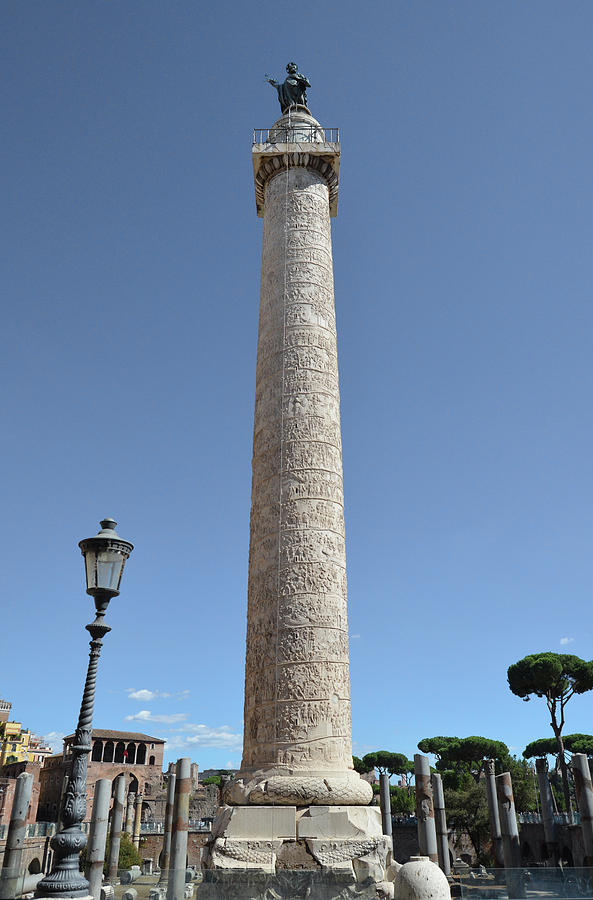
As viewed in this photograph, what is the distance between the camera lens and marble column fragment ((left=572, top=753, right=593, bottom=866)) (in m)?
13.8

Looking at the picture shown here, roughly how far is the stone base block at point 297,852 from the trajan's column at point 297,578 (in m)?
0.02

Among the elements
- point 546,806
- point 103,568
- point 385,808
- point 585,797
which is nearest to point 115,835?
point 385,808

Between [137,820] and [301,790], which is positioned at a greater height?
[301,790]

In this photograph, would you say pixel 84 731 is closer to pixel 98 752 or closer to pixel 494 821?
pixel 494 821

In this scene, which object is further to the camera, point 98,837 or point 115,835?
point 115,835

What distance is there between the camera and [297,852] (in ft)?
24.3

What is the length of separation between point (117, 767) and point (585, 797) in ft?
133

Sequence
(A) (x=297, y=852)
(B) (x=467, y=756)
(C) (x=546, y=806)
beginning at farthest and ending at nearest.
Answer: (B) (x=467, y=756) < (C) (x=546, y=806) < (A) (x=297, y=852)

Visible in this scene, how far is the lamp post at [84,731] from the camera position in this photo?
436cm

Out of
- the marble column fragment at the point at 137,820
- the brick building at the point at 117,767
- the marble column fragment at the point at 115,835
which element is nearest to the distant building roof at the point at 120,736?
the brick building at the point at 117,767

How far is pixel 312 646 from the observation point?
859 centimetres

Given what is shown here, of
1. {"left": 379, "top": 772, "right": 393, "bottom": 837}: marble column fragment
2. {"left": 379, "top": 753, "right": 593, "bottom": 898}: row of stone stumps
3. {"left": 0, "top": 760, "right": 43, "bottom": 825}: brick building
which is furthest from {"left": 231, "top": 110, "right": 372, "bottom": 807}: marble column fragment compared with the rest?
{"left": 0, "top": 760, "right": 43, "bottom": 825}: brick building

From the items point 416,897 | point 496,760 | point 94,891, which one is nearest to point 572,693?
point 496,760

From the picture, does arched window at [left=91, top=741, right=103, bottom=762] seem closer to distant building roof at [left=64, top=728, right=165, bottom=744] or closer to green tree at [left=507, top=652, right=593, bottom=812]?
distant building roof at [left=64, top=728, right=165, bottom=744]
